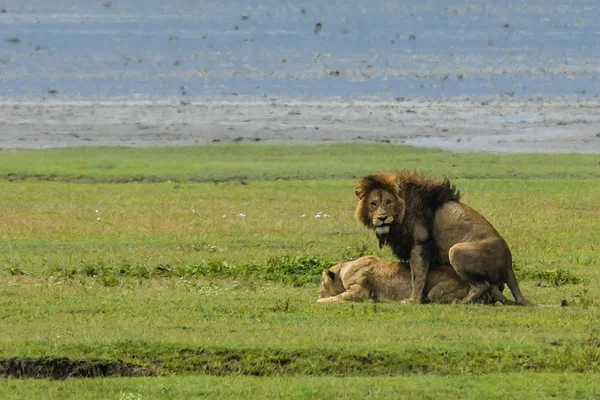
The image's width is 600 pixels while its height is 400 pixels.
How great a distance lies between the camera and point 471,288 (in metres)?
13.3

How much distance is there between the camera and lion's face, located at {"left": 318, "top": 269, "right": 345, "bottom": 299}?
44.9 ft

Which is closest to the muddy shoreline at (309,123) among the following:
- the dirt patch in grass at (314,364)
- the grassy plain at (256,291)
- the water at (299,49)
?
the water at (299,49)

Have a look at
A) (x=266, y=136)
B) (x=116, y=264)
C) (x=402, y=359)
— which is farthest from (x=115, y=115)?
(x=402, y=359)

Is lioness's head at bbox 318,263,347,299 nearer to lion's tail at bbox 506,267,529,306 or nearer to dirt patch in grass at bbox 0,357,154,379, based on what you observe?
lion's tail at bbox 506,267,529,306

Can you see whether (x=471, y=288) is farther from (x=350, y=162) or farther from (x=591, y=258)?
(x=350, y=162)

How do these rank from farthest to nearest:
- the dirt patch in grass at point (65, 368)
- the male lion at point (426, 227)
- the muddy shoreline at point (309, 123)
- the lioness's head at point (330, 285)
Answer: the muddy shoreline at point (309, 123) < the lioness's head at point (330, 285) < the male lion at point (426, 227) < the dirt patch in grass at point (65, 368)

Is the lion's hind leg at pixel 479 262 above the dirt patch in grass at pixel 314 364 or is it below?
above

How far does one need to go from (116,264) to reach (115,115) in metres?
17.5

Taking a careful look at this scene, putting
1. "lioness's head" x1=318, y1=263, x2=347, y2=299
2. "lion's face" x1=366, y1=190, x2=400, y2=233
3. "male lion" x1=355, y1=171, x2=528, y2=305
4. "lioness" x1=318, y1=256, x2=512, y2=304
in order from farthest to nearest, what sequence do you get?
"lioness's head" x1=318, y1=263, x2=347, y2=299
"lioness" x1=318, y1=256, x2=512, y2=304
"lion's face" x1=366, y1=190, x2=400, y2=233
"male lion" x1=355, y1=171, x2=528, y2=305

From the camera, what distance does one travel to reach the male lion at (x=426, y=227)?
1322 centimetres

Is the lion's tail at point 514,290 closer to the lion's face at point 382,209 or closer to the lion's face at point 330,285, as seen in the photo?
the lion's face at point 382,209

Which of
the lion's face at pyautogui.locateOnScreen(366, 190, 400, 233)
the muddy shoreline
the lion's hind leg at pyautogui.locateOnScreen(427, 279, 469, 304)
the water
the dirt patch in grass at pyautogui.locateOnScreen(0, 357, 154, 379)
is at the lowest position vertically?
the dirt patch in grass at pyautogui.locateOnScreen(0, 357, 154, 379)

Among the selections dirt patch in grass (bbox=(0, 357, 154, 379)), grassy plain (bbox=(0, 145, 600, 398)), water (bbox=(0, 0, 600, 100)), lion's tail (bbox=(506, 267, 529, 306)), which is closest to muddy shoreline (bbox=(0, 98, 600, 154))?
water (bbox=(0, 0, 600, 100))

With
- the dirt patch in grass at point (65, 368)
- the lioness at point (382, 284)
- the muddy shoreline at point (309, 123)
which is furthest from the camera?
the muddy shoreline at point (309, 123)
